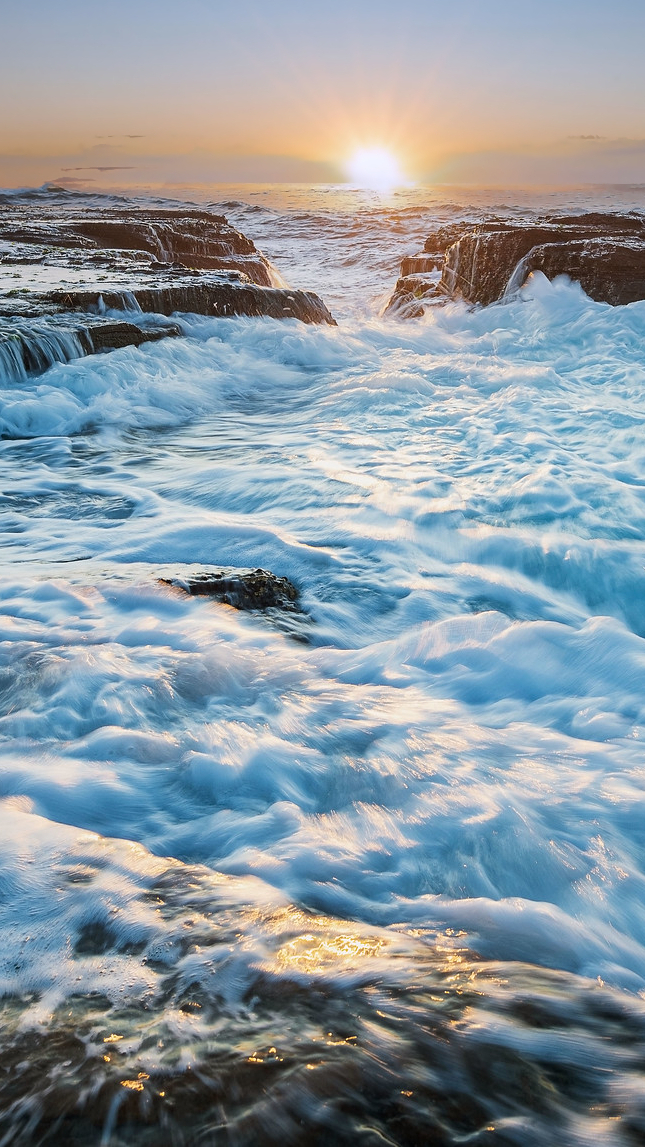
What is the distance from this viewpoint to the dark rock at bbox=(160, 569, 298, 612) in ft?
12.7

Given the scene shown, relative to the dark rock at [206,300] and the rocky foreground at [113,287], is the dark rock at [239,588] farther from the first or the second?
the dark rock at [206,300]

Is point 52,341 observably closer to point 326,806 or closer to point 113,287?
point 113,287

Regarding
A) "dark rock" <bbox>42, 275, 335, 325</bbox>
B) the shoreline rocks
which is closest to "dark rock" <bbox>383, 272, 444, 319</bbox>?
"dark rock" <bbox>42, 275, 335, 325</bbox>

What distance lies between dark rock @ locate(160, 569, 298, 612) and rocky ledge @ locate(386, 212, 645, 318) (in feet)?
39.9

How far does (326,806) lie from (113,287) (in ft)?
33.6

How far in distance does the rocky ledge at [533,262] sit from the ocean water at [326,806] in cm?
844

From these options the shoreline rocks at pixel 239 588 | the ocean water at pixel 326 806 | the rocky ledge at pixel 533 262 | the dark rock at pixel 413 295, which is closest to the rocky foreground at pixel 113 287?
the ocean water at pixel 326 806

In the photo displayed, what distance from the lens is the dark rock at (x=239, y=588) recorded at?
3.87 meters

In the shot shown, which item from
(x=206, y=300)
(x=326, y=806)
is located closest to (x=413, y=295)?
(x=206, y=300)

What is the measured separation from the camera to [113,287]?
10773 mm

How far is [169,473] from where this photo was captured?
6715 mm

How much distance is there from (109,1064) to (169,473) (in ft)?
18.8

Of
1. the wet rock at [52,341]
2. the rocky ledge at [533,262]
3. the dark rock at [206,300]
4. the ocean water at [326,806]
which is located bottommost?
the ocean water at [326,806]

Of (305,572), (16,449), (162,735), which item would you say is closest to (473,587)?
(305,572)
